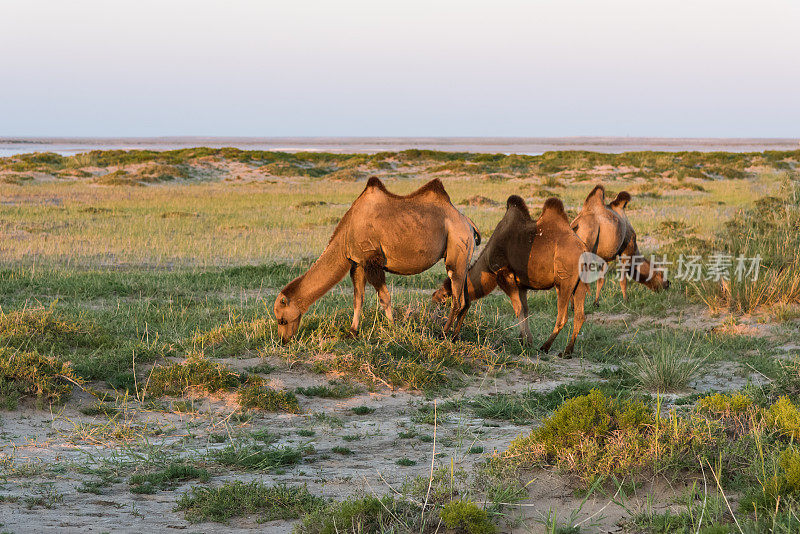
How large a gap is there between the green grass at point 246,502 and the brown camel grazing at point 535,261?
15.4 ft

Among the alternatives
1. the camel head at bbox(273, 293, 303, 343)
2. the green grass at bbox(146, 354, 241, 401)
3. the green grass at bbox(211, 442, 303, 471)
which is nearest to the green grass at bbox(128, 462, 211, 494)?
the green grass at bbox(211, 442, 303, 471)

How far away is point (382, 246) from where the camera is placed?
8.30 m

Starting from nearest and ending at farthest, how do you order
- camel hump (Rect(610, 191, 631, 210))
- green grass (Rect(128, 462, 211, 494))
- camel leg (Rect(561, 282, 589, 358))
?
green grass (Rect(128, 462, 211, 494))
camel leg (Rect(561, 282, 589, 358))
camel hump (Rect(610, 191, 631, 210))

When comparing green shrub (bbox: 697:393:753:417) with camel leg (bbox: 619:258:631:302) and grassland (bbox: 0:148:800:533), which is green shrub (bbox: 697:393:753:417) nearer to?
grassland (bbox: 0:148:800:533)

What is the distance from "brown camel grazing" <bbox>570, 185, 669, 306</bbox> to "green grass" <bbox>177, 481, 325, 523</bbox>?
22.8 ft

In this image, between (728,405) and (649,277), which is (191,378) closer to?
(728,405)

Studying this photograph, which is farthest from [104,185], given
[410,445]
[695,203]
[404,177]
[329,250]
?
[410,445]

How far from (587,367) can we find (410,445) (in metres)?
3.40

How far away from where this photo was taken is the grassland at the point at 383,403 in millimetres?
4547

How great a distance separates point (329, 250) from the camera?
27.8 ft

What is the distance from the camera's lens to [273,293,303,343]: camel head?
830cm

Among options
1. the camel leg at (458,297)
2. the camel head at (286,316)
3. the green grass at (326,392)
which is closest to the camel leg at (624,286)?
the camel leg at (458,297)

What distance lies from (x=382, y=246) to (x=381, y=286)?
49 centimetres

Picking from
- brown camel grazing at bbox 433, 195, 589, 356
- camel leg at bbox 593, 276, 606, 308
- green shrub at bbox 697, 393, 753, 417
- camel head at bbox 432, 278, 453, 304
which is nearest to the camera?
green shrub at bbox 697, 393, 753, 417
